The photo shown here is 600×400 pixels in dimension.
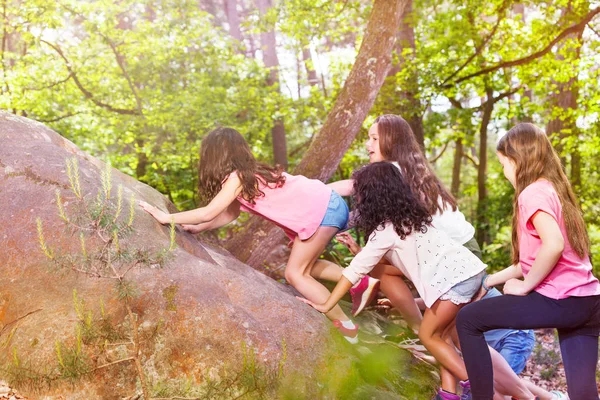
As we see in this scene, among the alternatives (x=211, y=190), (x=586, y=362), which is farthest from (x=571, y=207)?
(x=211, y=190)

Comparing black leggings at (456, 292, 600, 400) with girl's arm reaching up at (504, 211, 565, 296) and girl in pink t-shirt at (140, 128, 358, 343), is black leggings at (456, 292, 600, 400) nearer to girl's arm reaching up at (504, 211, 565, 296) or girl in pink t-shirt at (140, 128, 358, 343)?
girl's arm reaching up at (504, 211, 565, 296)

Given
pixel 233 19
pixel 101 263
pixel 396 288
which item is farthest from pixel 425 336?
pixel 233 19

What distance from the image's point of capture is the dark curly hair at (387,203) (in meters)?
3.74

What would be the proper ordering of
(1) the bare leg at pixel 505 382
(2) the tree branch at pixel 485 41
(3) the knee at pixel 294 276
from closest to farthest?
(1) the bare leg at pixel 505 382 < (3) the knee at pixel 294 276 < (2) the tree branch at pixel 485 41

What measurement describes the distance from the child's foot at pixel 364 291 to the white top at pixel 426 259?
0.94 meters

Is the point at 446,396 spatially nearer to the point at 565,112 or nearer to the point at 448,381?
the point at 448,381

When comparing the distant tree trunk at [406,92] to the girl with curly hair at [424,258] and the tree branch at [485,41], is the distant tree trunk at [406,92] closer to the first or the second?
the tree branch at [485,41]

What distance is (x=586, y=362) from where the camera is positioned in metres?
3.12

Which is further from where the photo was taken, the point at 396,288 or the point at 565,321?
the point at 396,288

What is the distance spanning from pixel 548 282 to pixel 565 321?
0.75ft

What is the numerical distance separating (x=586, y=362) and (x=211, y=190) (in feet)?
9.24

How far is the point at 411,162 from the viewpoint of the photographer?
13.6 feet

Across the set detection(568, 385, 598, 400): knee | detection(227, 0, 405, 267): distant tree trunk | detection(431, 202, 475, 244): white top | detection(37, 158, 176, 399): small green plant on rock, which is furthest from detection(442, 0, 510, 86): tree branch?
detection(37, 158, 176, 399): small green plant on rock

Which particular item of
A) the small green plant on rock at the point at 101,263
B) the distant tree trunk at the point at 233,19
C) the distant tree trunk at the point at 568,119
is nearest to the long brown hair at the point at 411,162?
the small green plant on rock at the point at 101,263
